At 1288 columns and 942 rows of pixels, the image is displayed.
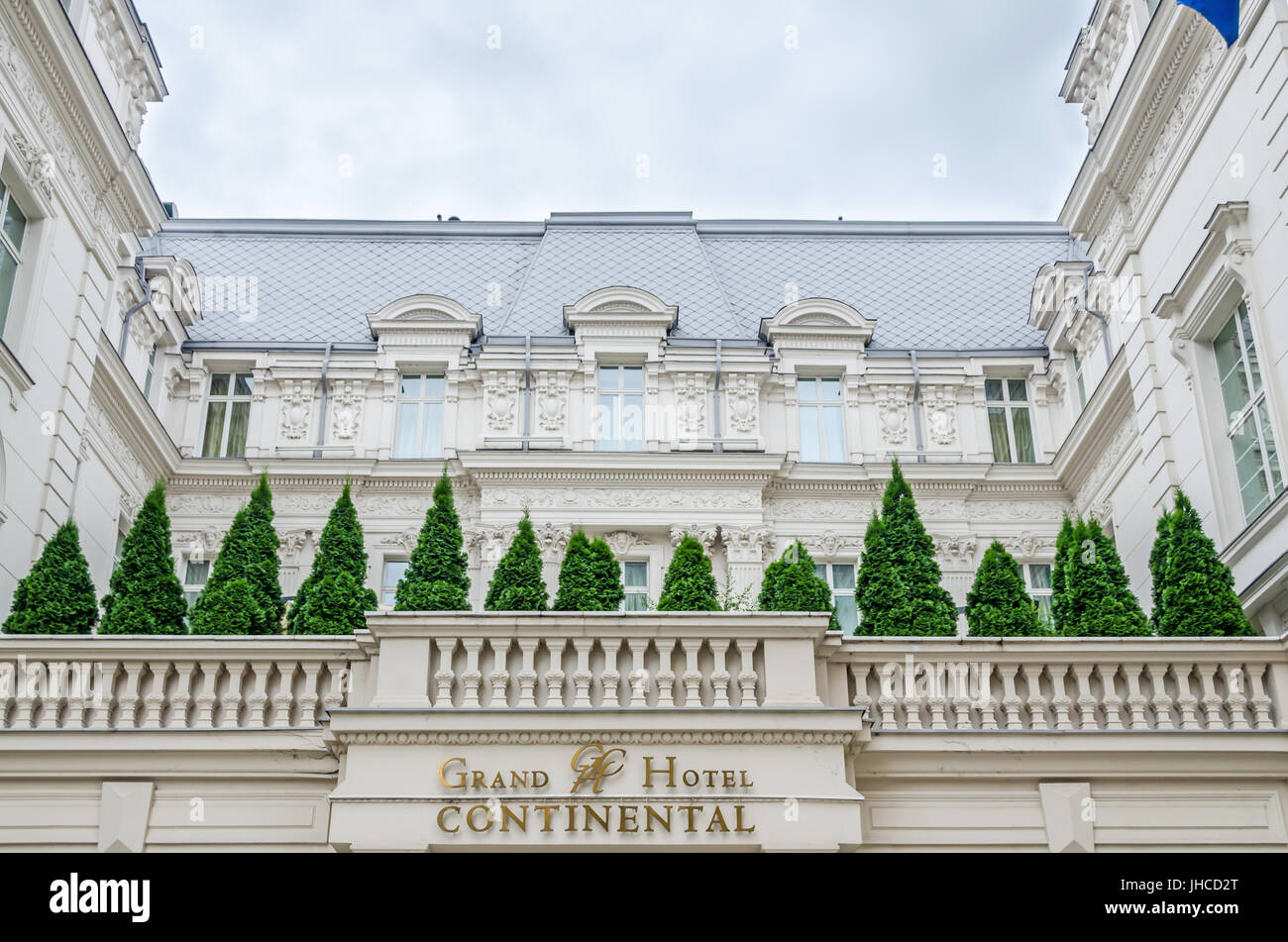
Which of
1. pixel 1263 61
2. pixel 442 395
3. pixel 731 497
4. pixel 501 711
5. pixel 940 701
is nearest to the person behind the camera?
pixel 501 711

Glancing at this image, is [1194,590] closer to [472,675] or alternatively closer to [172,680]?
[472,675]

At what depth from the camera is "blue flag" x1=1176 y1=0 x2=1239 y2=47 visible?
1574cm

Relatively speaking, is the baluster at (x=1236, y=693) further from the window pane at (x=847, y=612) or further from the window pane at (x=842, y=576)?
the window pane at (x=842, y=576)

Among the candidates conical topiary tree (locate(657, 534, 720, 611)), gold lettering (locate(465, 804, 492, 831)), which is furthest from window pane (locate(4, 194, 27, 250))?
gold lettering (locate(465, 804, 492, 831))

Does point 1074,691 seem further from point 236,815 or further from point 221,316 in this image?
point 221,316

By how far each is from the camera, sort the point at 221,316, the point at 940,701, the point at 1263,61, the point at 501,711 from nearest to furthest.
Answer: the point at 501,711, the point at 940,701, the point at 1263,61, the point at 221,316

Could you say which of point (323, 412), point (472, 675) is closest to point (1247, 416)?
point (472, 675)

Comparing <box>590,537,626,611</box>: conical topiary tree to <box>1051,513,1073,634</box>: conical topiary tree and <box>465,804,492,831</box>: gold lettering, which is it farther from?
<box>1051,513,1073,634</box>: conical topiary tree

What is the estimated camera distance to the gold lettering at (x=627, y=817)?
9.51 metres

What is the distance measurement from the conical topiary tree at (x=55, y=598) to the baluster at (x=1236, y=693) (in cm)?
1080

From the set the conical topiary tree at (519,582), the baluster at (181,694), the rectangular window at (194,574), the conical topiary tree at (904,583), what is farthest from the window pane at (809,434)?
the baluster at (181,694)

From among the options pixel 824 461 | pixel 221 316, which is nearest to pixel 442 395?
pixel 221 316
